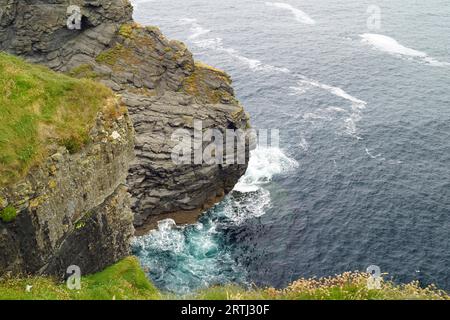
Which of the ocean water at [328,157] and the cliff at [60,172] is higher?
the cliff at [60,172]

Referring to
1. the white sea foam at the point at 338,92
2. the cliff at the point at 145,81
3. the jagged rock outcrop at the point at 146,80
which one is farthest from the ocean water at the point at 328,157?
the cliff at the point at 145,81

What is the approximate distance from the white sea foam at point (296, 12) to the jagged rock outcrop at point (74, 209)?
113 metres

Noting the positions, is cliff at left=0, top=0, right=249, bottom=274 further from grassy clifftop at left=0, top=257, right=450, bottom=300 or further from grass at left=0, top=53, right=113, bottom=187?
Answer: grassy clifftop at left=0, top=257, right=450, bottom=300

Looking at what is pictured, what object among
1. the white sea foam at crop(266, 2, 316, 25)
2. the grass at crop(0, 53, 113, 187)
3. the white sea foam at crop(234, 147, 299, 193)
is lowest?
the white sea foam at crop(234, 147, 299, 193)

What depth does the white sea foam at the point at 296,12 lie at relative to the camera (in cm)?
13338

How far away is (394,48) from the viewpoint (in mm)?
111875

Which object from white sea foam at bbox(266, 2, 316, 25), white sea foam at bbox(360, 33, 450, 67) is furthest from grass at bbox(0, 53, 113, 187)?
white sea foam at bbox(266, 2, 316, 25)

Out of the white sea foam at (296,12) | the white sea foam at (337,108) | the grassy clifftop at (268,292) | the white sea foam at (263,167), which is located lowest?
the white sea foam at (263,167)

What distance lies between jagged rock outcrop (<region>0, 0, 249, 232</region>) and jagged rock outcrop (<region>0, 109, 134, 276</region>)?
3164 cm

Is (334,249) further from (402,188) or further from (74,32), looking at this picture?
(74,32)

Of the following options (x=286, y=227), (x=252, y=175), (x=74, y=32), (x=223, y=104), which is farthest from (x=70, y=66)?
(x=286, y=227)

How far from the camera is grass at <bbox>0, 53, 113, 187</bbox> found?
2225 centimetres

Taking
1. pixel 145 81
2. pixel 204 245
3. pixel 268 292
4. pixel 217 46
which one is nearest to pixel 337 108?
pixel 217 46

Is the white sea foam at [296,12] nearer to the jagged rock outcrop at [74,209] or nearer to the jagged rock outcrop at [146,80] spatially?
the jagged rock outcrop at [146,80]
